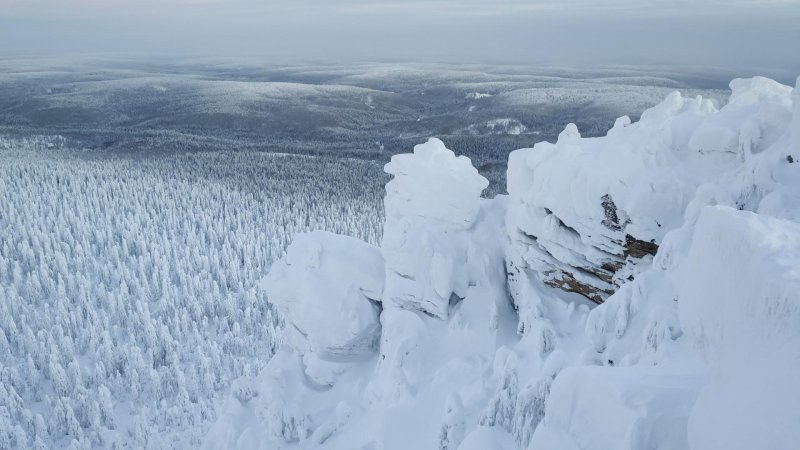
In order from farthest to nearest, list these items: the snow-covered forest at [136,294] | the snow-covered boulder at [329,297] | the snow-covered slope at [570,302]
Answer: the snow-covered forest at [136,294], the snow-covered boulder at [329,297], the snow-covered slope at [570,302]

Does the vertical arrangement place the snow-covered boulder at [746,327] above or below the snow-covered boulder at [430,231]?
above

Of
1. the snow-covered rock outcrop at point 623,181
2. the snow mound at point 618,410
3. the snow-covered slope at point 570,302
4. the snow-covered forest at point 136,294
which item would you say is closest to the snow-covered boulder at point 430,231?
the snow-covered slope at point 570,302

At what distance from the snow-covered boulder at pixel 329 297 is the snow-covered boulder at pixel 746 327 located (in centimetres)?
1550

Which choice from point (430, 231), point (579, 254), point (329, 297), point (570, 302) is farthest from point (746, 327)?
point (329, 297)

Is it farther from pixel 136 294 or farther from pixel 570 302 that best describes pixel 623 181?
pixel 136 294

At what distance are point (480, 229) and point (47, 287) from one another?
52434mm

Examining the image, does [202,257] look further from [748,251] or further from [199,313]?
[748,251]

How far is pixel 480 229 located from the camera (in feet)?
70.0

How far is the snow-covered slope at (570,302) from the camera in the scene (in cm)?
618

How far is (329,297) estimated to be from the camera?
70.9 ft

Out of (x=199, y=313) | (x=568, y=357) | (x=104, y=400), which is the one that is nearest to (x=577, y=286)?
(x=568, y=357)

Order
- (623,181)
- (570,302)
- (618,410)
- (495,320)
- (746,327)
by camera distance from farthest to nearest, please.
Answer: (495,320), (570,302), (623,181), (618,410), (746,327)

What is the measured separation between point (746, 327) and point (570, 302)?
12.4 meters

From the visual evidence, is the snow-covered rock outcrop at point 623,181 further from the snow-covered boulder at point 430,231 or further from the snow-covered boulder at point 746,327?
the snow-covered boulder at point 746,327
